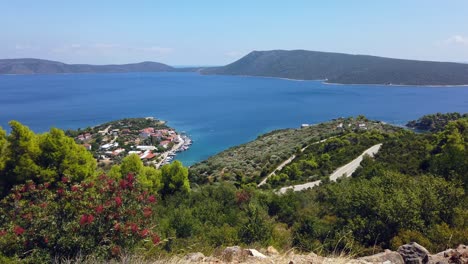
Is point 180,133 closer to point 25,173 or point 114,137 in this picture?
point 114,137

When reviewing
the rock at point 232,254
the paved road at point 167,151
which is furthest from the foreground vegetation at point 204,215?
the paved road at point 167,151

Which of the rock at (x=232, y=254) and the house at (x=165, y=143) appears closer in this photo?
the rock at (x=232, y=254)

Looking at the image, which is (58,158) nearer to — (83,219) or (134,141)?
(83,219)

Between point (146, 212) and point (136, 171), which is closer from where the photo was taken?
point (146, 212)

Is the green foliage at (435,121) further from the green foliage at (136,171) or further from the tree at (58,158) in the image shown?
the tree at (58,158)

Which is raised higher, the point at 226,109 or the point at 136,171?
the point at 136,171

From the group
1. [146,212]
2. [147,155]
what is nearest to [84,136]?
[147,155]
